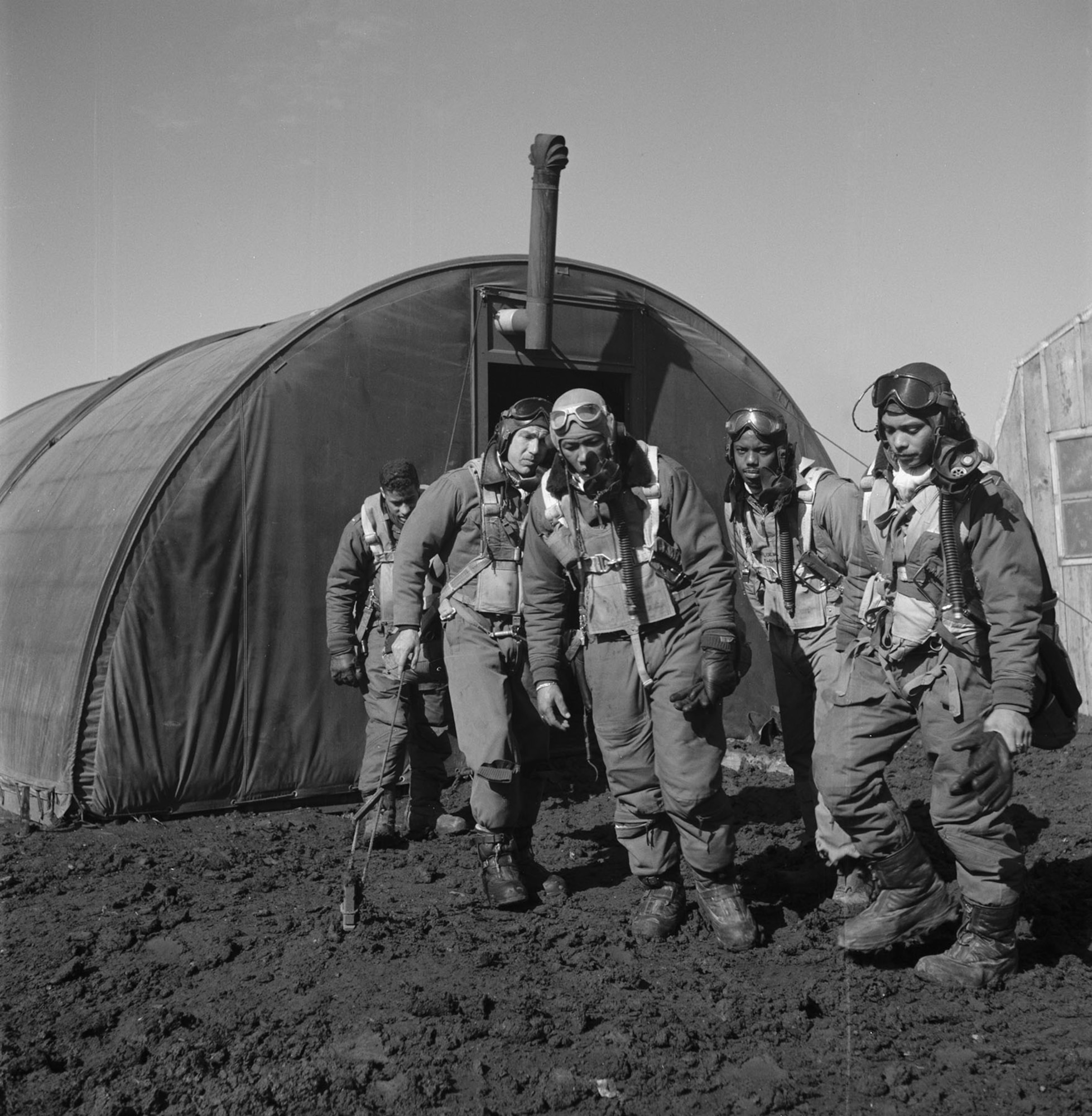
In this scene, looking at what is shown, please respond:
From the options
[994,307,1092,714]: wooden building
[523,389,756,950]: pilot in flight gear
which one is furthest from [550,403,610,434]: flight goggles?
[994,307,1092,714]: wooden building

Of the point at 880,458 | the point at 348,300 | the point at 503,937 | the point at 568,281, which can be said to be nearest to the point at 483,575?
the point at 503,937

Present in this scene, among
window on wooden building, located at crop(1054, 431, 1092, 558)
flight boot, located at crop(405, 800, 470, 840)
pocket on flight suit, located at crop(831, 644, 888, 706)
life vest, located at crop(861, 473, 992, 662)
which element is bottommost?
flight boot, located at crop(405, 800, 470, 840)

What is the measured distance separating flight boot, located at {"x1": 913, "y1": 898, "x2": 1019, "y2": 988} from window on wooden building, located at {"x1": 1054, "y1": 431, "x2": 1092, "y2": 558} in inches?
248

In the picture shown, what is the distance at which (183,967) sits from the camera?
4.47 m

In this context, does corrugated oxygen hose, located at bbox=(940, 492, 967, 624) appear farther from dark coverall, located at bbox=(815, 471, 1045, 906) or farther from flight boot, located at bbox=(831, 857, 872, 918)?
flight boot, located at bbox=(831, 857, 872, 918)

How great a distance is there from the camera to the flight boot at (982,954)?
153 inches

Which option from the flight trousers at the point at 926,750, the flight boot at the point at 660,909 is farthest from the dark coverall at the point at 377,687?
the flight trousers at the point at 926,750

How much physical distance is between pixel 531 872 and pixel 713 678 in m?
1.45

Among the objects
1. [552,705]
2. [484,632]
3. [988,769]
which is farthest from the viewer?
[484,632]

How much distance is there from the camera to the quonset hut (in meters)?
6.96

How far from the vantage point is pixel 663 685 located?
15.1 feet

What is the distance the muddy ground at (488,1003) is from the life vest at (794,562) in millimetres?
1217

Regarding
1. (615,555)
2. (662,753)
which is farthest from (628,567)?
(662,753)

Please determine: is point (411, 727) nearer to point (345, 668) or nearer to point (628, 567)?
point (345, 668)
